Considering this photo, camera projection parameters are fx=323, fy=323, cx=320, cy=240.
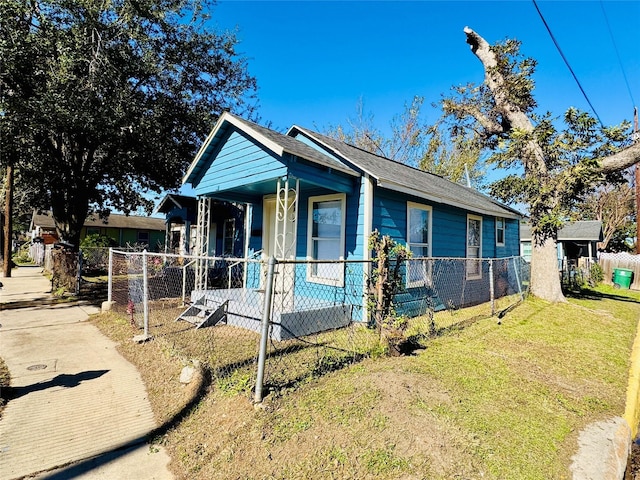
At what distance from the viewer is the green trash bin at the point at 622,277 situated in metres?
16.2

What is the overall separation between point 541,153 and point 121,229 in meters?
34.7

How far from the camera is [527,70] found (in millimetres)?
10828

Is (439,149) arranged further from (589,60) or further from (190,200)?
(190,200)

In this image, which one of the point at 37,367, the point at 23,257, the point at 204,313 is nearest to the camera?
the point at 37,367

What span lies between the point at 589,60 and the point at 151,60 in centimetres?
1248

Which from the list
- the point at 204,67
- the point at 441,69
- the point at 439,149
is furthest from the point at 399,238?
the point at 439,149

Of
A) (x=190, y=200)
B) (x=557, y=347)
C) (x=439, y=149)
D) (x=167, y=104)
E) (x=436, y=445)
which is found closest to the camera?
(x=436, y=445)

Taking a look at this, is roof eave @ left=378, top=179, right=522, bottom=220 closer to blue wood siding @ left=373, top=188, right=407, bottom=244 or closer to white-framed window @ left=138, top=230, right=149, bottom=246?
blue wood siding @ left=373, top=188, right=407, bottom=244

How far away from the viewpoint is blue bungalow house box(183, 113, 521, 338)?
19.4ft

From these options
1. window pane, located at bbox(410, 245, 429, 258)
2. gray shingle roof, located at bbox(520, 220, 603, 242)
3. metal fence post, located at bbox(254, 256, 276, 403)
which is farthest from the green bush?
gray shingle roof, located at bbox(520, 220, 603, 242)

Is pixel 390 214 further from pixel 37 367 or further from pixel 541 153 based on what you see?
pixel 541 153

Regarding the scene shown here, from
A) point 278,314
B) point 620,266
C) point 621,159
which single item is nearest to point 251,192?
point 278,314

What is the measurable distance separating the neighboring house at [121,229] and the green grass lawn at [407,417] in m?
29.9

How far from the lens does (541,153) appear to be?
10.5 m
